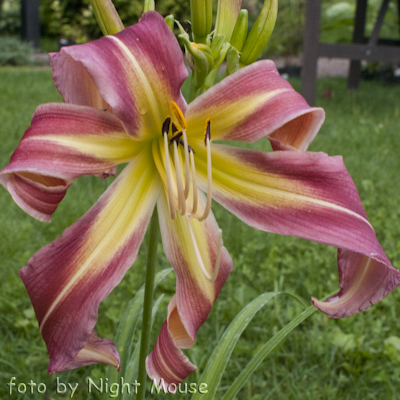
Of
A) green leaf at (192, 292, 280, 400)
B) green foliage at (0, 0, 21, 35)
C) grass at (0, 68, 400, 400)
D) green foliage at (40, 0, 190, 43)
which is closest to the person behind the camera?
green leaf at (192, 292, 280, 400)

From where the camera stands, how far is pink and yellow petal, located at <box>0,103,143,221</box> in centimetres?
65

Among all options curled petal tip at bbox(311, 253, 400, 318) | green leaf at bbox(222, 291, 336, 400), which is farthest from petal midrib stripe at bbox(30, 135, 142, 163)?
green leaf at bbox(222, 291, 336, 400)

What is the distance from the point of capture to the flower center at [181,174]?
0.68 m

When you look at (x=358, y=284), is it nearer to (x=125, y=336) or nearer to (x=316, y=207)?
(x=316, y=207)

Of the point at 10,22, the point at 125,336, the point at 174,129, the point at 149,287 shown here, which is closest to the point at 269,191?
the point at 174,129

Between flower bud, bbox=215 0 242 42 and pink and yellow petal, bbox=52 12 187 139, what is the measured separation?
22cm

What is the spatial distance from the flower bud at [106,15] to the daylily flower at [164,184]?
0.09 meters

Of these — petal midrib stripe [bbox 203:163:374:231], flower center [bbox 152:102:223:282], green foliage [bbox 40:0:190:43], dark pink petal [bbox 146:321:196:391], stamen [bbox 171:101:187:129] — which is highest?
stamen [bbox 171:101:187:129]

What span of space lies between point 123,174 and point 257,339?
116cm

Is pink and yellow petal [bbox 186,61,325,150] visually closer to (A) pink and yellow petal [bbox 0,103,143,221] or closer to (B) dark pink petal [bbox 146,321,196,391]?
(A) pink and yellow petal [bbox 0,103,143,221]

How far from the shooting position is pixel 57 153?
664 mm

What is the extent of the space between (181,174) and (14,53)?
326 inches

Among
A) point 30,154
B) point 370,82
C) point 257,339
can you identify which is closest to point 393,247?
point 257,339

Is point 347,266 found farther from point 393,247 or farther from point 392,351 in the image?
point 393,247
